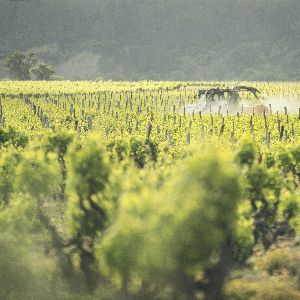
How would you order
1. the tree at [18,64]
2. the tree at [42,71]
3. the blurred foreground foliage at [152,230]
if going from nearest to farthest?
the blurred foreground foliage at [152,230] < the tree at [42,71] < the tree at [18,64]

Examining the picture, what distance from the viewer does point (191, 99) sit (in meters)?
52.5

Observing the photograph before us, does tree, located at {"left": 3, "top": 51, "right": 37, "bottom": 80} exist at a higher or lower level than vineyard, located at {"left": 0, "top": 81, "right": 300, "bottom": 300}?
higher

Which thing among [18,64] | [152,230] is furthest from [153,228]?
[18,64]

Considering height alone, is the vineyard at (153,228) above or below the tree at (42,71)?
below

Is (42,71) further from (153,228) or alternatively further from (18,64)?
(153,228)

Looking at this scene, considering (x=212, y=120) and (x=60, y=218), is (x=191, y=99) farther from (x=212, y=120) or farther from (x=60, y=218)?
(x=60, y=218)

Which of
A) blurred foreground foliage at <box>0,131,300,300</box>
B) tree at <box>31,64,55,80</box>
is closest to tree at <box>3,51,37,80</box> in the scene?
tree at <box>31,64,55,80</box>

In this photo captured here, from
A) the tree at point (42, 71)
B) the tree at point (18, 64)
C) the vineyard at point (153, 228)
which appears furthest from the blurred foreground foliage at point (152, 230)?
the tree at point (18, 64)

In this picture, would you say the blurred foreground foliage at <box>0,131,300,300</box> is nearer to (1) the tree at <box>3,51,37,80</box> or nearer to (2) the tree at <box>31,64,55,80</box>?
(2) the tree at <box>31,64,55,80</box>

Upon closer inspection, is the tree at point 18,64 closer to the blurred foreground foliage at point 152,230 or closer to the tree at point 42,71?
the tree at point 42,71

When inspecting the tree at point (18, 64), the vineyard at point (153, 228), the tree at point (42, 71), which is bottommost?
the vineyard at point (153, 228)

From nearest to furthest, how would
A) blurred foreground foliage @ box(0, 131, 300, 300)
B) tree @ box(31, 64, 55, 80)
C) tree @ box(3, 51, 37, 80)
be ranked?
blurred foreground foliage @ box(0, 131, 300, 300) < tree @ box(31, 64, 55, 80) < tree @ box(3, 51, 37, 80)

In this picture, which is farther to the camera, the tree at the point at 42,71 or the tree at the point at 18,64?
the tree at the point at 18,64

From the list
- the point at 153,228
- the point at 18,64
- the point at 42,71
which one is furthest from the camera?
the point at 18,64
